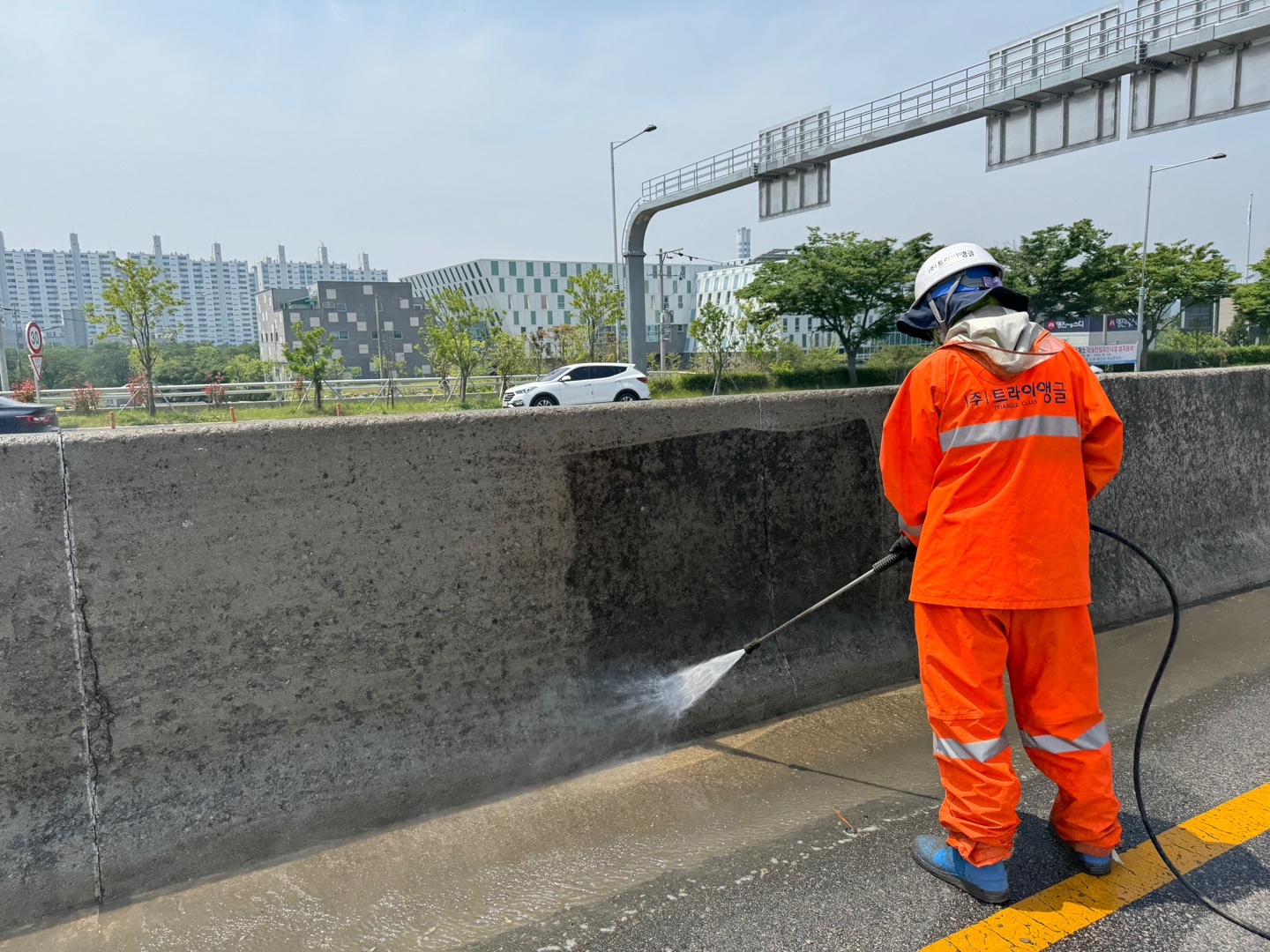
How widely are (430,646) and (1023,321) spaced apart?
212cm

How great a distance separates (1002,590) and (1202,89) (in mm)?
16605

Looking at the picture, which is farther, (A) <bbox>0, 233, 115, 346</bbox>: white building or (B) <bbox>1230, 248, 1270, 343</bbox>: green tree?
(A) <bbox>0, 233, 115, 346</bbox>: white building

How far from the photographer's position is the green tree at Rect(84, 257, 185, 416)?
27.3 metres

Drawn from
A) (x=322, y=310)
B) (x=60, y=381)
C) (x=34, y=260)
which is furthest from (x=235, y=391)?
(x=34, y=260)

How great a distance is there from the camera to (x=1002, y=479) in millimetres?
2395

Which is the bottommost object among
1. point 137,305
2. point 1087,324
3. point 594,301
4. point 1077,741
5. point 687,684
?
point 687,684

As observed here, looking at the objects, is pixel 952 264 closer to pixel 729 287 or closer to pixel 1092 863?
pixel 1092 863

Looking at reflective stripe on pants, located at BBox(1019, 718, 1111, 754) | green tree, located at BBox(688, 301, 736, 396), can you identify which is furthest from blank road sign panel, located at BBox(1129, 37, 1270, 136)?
green tree, located at BBox(688, 301, 736, 396)

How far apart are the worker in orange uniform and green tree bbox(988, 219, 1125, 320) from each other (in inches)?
1605

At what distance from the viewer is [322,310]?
320ft

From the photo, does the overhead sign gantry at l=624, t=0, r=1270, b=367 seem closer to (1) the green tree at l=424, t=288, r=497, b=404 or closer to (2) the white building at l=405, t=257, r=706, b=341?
(1) the green tree at l=424, t=288, r=497, b=404

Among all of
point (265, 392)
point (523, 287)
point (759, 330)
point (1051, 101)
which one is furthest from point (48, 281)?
point (1051, 101)

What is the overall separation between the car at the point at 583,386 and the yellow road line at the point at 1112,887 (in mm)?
23390

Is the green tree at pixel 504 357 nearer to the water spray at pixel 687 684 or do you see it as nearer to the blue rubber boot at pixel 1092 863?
the water spray at pixel 687 684
